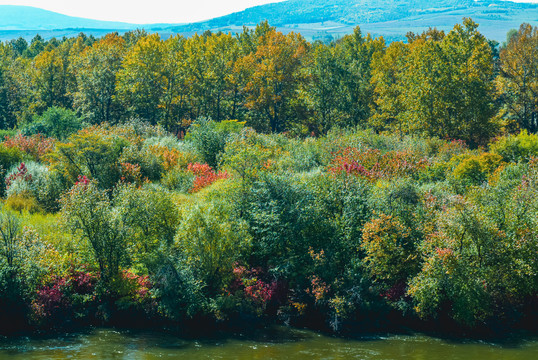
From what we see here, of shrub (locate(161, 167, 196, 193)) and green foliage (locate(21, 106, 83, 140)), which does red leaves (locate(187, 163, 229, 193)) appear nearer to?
shrub (locate(161, 167, 196, 193))

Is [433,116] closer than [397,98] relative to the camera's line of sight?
Yes

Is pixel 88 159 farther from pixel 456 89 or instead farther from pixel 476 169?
pixel 456 89

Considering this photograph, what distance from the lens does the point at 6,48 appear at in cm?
9206

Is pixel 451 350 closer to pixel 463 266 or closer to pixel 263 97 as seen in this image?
pixel 463 266

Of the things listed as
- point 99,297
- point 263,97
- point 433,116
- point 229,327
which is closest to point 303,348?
point 229,327

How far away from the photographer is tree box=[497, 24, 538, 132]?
60.2m

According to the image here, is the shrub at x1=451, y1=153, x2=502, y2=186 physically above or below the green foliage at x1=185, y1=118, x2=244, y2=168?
below

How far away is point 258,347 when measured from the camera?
2655 cm

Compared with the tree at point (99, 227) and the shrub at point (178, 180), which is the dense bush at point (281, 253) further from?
the shrub at point (178, 180)

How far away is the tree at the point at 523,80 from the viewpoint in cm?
6022

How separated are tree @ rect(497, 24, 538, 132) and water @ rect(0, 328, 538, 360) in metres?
40.0

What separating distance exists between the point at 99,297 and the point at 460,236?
62.4 feet

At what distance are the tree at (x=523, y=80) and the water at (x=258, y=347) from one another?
40.0 metres

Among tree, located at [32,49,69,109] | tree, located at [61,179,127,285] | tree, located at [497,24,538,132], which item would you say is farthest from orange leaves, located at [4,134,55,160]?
tree, located at [497,24,538,132]
